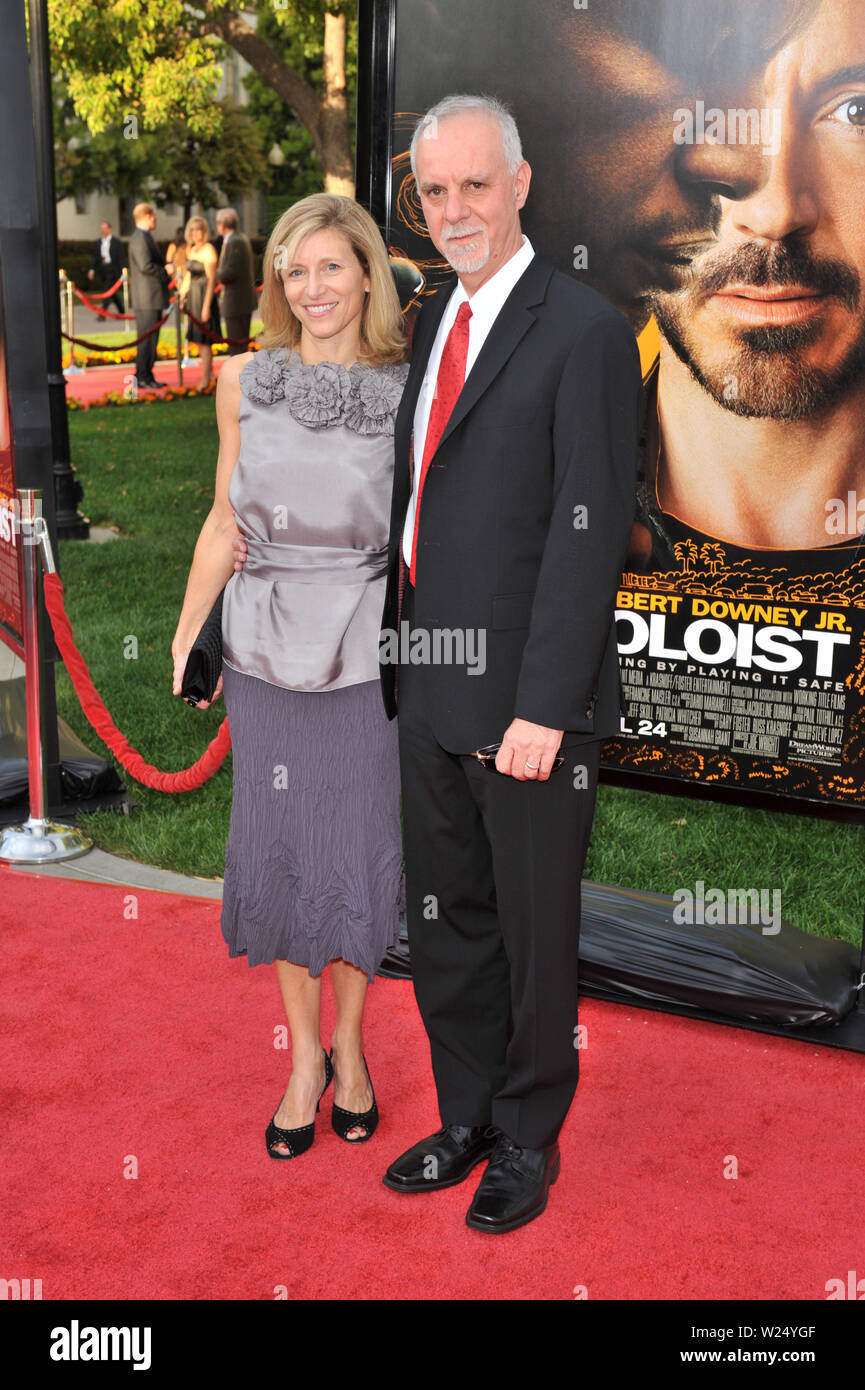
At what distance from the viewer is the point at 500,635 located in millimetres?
2910

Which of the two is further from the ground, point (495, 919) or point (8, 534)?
point (8, 534)

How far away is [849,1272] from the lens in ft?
9.88

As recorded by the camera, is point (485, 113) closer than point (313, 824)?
Yes

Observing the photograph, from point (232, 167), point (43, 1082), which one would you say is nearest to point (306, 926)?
point (43, 1082)

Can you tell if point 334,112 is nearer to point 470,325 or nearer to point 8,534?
point 8,534

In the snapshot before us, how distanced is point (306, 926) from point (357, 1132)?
56 cm

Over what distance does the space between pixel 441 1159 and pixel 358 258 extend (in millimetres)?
2032

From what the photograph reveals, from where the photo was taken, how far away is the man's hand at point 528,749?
2.84 metres

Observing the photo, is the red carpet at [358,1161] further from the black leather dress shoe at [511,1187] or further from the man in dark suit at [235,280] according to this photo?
the man in dark suit at [235,280]

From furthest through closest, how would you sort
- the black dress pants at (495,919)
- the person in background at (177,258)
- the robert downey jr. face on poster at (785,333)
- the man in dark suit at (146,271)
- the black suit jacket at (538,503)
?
the person in background at (177,258), the man in dark suit at (146,271), the robert downey jr. face on poster at (785,333), the black dress pants at (495,919), the black suit jacket at (538,503)

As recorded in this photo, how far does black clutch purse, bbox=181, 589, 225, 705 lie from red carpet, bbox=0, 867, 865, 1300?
1.10 meters

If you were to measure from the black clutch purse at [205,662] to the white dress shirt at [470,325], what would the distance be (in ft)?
1.66

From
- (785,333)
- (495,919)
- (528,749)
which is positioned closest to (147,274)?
(785,333)

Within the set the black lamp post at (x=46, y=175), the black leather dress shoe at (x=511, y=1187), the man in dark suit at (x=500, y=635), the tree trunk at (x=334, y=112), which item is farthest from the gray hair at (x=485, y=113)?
the tree trunk at (x=334, y=112)
